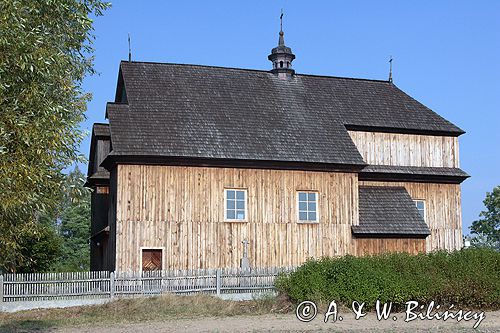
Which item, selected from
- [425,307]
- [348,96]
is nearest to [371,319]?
[425,307]

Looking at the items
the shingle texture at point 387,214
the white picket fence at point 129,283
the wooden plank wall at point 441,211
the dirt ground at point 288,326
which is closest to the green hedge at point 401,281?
the dirt ground at point 288,326

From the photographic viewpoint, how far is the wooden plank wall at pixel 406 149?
3081cm

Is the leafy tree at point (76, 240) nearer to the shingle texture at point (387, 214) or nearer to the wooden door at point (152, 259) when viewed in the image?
the wooden door at point (152, 259)

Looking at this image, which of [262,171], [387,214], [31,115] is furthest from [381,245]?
[31,115]

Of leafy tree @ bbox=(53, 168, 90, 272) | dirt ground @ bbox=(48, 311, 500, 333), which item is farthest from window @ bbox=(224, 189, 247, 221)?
leafy tree @ bbox=(53, 168, 90, 272)

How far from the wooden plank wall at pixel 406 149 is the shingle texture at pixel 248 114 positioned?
53 centimetres

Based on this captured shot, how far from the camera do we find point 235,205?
2711 centimetres

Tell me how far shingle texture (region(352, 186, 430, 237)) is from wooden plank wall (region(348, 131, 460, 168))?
4.86 ft

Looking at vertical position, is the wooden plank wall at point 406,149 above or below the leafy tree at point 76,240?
above

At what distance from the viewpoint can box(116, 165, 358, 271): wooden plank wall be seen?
25.8 m

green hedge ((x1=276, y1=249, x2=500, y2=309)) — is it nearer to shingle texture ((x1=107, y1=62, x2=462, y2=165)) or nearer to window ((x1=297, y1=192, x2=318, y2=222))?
window ((x1=297, y1=192, x2=318, y2=222))

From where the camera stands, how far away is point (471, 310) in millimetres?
20719

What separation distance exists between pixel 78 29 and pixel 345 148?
14.6m

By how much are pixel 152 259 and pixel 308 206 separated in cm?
652
